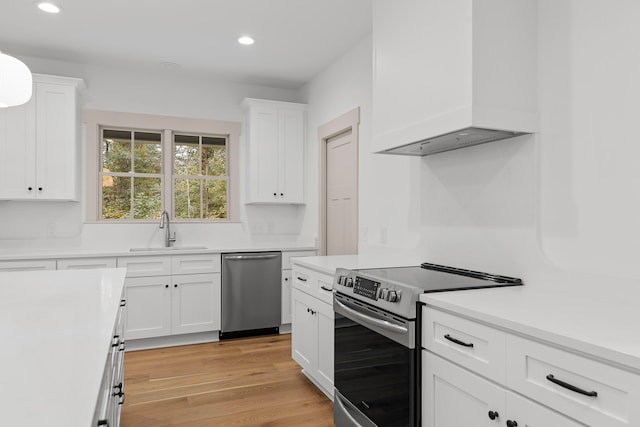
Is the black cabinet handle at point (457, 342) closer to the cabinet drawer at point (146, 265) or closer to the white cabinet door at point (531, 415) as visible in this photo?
the white cabinet door at point (531, 415)

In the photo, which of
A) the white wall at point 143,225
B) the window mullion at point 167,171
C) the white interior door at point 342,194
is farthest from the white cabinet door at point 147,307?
the white interior door at point 342,194

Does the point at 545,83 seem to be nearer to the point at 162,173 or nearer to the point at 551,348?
the point at 551,348

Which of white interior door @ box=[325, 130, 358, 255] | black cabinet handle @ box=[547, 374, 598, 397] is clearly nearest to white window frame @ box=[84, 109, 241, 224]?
white interior door @ box=[325, 130, 358, 255]

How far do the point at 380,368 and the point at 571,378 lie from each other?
93 cm

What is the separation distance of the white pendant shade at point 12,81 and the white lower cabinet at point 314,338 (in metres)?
1.90

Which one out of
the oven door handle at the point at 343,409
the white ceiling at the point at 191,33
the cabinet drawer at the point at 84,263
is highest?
the white ceiling at the point at 191,33

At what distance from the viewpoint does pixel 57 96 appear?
3.83 metres

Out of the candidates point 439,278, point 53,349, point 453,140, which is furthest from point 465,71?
point 53,349

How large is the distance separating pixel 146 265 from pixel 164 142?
4.56ft

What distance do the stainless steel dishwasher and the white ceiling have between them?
6.04 ft

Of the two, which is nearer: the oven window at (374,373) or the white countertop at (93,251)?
the oven window at (374,373)

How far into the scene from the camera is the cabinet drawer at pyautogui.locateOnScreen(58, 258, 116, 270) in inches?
142

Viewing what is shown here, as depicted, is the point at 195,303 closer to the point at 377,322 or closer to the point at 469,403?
the point at 377,322

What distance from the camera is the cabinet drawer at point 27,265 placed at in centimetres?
345
